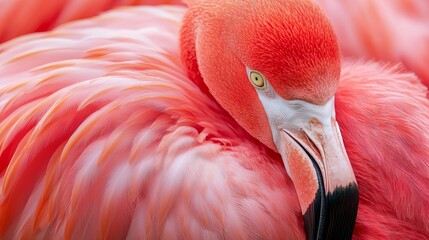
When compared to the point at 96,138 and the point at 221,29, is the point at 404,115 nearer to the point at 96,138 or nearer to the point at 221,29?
the point at 221,29

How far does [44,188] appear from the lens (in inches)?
50.8

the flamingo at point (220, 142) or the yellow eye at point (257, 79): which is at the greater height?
the yellow eye at point (257, 79)

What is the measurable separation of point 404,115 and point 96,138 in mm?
629

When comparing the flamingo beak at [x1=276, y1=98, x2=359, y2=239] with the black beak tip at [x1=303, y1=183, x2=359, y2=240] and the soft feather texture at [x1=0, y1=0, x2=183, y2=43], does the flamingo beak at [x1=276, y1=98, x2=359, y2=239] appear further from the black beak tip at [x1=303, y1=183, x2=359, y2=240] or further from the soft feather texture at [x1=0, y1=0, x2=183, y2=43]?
the soft feather texture at [x1=0, y1=0, x2=183, y2=43]

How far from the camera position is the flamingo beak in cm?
122

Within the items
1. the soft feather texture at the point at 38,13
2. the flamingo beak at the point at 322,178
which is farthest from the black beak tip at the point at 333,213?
the soft feather texture at the point at 38,13

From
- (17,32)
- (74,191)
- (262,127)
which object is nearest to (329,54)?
(262,127)

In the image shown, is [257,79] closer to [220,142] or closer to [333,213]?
[220,142]

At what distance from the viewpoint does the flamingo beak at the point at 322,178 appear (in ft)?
4.01

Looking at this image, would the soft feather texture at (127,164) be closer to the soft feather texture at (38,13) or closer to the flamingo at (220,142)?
the flamingo at (220,142)

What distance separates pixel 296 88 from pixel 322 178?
0.17 m

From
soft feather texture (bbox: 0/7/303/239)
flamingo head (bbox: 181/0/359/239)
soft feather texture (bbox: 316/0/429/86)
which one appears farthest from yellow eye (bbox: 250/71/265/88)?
soft feather texture (bbox: 316/0/429/86)

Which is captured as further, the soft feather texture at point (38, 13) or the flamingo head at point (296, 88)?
the soft feather texture at point (38, 13)

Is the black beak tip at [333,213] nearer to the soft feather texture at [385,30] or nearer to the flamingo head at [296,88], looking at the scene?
the flamingo head at [296,88]
